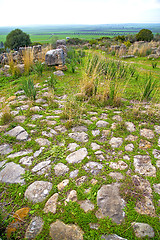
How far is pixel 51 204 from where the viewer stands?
1.71 meters

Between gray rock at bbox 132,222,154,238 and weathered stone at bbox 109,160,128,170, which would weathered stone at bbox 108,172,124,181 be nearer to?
weathered stone at bbox 109,160,128,170

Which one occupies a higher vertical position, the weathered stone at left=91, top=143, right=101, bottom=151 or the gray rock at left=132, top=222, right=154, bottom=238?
the weathered stone at left=91, top=143, right=101, bottom=151

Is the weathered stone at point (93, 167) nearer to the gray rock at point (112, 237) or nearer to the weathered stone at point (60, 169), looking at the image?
the weathered stone at point (60, 169)

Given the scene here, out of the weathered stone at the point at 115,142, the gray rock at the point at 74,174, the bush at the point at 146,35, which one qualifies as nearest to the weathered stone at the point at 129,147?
the weathered stone at the point at 115,142

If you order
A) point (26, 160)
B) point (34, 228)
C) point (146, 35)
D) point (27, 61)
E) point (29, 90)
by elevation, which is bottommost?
point (34, 228)

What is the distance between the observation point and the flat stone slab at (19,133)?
8.91 feet

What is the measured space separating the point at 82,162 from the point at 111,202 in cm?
68

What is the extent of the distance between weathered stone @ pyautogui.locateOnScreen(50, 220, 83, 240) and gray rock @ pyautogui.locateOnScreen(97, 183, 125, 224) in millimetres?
310

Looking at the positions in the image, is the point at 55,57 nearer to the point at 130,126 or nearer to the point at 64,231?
the point at 130,126

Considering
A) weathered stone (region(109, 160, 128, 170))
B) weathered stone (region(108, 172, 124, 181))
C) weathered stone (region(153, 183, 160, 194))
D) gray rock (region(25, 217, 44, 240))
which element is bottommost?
gray rock (region(25, 217, 44, 240))

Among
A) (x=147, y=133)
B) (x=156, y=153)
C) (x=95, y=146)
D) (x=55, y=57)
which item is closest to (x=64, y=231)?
(x=95, y=146)

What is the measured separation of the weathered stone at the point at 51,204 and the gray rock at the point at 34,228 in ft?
0.36

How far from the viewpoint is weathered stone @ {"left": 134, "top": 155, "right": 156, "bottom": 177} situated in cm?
208

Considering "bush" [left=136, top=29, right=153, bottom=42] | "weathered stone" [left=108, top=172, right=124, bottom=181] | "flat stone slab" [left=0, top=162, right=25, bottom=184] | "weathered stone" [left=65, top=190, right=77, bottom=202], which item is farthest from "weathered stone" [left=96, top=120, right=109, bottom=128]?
"bush" [left=136, top=29, right=153, bottom=42]
